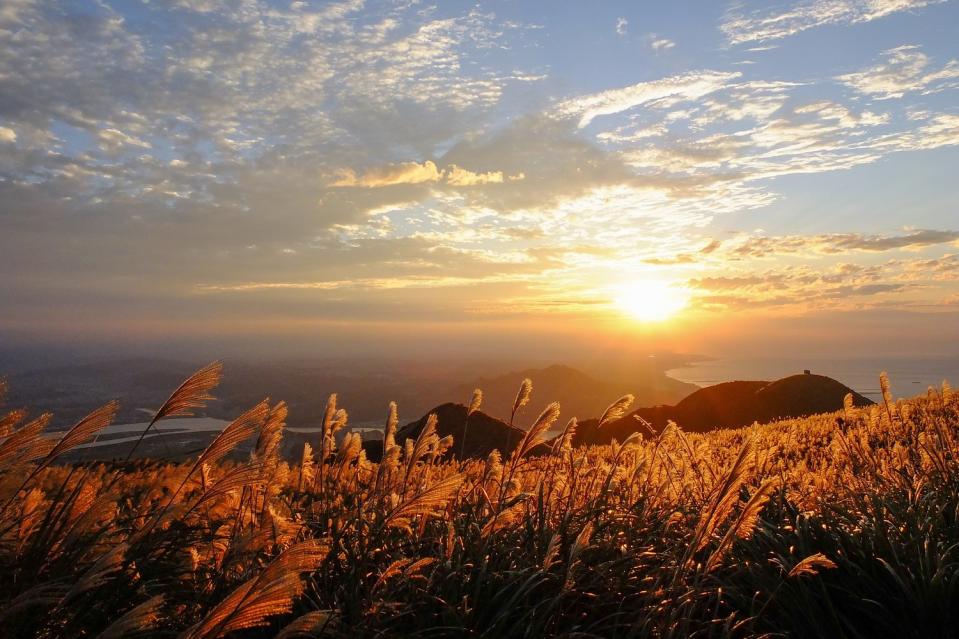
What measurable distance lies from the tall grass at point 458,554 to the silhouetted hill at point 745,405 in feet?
70.4

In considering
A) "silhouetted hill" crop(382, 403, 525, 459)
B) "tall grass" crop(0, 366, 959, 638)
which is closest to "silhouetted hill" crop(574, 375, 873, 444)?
"silhouetted hill" crop(382, 403, 525, 459)

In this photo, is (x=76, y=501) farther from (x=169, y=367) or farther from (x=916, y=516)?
(x=169, y=367)

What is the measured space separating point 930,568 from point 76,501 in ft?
16.6

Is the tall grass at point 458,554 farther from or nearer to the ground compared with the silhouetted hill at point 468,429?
farther from the ground

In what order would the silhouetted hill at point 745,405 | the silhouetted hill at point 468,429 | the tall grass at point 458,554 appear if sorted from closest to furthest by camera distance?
the tall grass at point 458,554 < the silhouetted hill at point 468,429 < the silhouetted hill at point 745,405

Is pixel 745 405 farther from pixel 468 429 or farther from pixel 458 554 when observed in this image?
pixel 458 554

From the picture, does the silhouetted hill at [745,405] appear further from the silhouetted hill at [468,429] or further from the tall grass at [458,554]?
the tall grass at [458,554]

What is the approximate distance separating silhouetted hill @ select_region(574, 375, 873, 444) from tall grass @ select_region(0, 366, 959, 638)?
21.5m

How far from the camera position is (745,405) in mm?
28516

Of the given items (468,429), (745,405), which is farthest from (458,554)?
(745,405)

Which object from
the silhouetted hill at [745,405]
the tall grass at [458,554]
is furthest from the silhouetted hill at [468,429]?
the tall grass at [458,554]

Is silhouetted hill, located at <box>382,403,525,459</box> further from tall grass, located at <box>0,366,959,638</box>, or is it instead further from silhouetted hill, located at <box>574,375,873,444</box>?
tall grass, located at <box>0,366,959,638</box>

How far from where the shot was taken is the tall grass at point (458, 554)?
2.64m

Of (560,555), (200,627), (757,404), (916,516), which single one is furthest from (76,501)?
(757,404)
